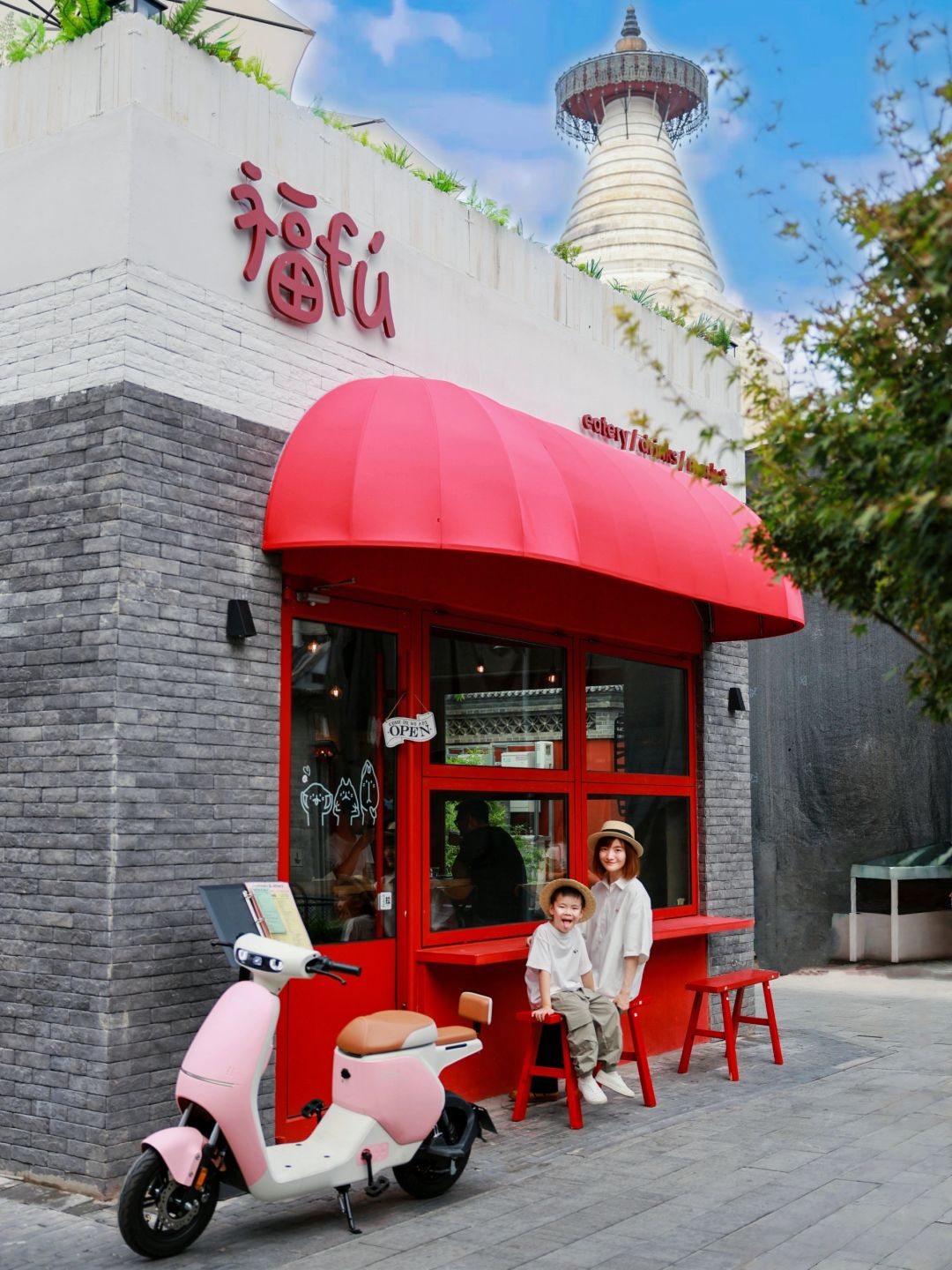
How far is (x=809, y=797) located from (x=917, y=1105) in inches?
290

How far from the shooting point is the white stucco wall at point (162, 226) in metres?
6.45

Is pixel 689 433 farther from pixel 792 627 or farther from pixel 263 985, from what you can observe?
pixel 263 985

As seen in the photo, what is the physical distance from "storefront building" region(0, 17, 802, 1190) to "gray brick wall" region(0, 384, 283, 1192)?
0.05 ft

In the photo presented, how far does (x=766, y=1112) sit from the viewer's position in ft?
Answer: 26.2

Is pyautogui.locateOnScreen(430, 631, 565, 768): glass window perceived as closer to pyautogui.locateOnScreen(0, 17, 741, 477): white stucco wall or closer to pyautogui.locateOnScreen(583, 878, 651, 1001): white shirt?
pyautogui.locateOnScreen(583, 878, 651, 1001): white shirt

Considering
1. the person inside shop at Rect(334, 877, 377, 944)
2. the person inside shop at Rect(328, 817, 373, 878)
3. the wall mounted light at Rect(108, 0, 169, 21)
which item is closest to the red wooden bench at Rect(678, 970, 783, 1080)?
the person inside shop at Rect(334, 877, 377, 944)

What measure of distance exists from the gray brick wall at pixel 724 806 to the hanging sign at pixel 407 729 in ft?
11.2

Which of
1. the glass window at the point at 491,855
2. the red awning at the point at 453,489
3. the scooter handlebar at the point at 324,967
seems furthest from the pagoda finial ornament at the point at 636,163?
the scooter handlebar at the point at 324,967

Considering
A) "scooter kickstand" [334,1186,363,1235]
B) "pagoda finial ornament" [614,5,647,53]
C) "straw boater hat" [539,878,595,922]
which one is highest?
"pagoda finial ornament" [614,5,647,53]

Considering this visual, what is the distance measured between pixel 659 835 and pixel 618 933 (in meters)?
1.89

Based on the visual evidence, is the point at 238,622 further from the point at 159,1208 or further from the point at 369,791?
the point at 159,1208

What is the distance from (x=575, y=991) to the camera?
307 inches

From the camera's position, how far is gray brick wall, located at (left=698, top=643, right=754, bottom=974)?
10586 millimetres

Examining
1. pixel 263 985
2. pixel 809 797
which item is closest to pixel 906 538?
pixel 263 985
